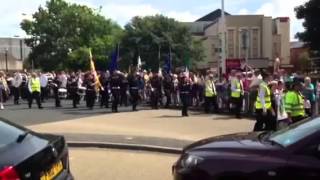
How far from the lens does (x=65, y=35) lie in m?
87.8

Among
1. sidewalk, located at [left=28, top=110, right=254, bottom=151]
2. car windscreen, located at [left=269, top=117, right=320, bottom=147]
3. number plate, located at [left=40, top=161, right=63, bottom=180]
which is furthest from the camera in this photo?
sidewalk, located at [left=28, top=110, right=254, bottom=151]

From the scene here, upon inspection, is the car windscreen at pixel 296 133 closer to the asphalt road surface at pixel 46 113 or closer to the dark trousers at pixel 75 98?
the asphalt road surface at pixel 46 113

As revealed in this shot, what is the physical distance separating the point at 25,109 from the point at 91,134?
1043 cm

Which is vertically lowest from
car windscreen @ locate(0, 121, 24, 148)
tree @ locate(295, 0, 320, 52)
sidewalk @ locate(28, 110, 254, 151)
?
sidewalk @ locate(28, 110, 254, 151)

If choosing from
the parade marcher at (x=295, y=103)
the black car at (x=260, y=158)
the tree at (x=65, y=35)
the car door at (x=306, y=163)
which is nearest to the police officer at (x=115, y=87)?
the parade marcher at (x=295, y=103)

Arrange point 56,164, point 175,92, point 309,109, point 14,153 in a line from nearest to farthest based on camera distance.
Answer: point 14,153
point 56,164
point 309,109
point 175,92

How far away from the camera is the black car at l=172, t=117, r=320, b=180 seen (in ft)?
21.2

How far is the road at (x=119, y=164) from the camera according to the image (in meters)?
10.9

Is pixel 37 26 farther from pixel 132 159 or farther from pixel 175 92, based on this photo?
pixel 132 159

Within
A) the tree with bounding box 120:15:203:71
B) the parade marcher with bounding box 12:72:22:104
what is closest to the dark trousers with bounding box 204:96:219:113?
the parade marcher with bounding box 12:72:22:104

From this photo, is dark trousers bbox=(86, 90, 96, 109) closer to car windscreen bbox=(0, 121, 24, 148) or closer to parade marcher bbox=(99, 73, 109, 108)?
parade marcher bbox=(99, 73, 109, 108)

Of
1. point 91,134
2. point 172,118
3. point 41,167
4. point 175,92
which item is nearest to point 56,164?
point 41,167

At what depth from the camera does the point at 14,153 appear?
577cm

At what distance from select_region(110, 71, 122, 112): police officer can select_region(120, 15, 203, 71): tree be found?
47.3 m
